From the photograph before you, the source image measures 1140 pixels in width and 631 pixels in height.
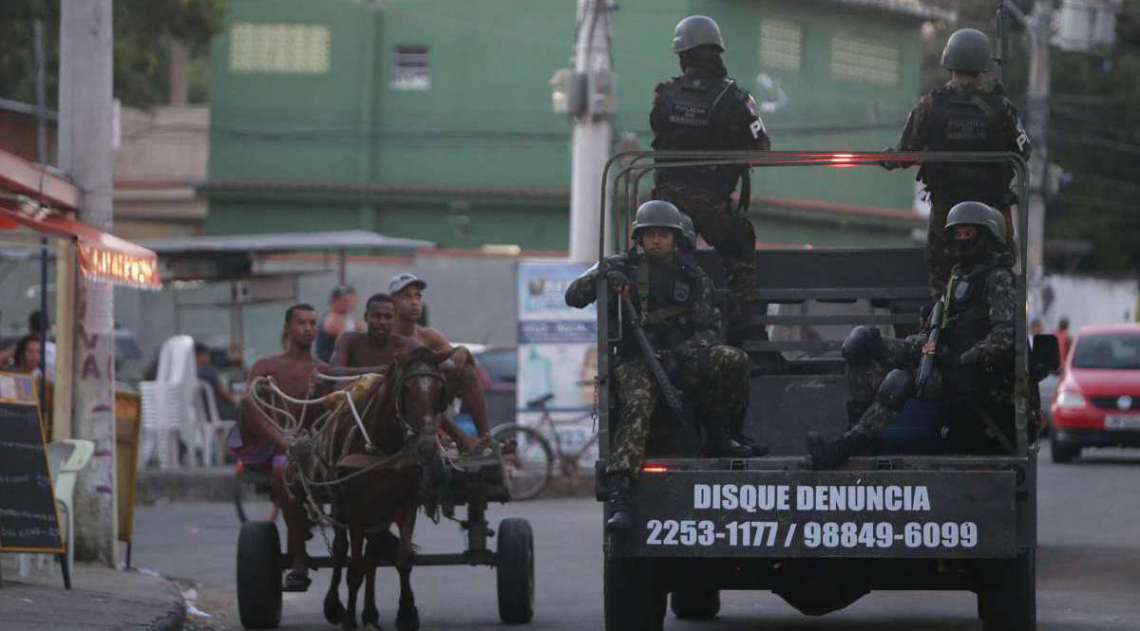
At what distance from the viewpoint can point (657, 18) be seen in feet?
146

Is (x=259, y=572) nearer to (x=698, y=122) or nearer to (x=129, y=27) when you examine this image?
(x=698, y=122)

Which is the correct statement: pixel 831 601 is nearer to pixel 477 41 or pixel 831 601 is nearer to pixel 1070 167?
pixel 477 41

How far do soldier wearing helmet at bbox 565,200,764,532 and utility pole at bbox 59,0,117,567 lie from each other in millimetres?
6323

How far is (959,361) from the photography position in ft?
32.3

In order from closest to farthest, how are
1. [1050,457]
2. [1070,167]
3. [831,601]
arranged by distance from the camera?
[831,601] → [1050,457] → [1070,167]

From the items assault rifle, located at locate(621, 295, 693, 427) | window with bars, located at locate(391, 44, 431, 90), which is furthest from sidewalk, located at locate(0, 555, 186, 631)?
window with bars, located at locate(391, 44, 431, 90)

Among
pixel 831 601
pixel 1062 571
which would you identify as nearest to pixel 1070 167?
pixel 1062 571

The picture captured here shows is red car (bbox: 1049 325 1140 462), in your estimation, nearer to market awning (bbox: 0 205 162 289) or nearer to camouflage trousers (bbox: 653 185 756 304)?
market awning (bbox: 0 205 162 289)

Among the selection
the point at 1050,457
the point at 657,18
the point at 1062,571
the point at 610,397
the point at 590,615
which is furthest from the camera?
the point at 657,18

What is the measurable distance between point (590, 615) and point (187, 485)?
12.3 meters

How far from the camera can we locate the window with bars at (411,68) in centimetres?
4581

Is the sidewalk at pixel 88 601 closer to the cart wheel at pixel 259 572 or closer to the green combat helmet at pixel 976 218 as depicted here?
the cart wheel at pixel 259 572

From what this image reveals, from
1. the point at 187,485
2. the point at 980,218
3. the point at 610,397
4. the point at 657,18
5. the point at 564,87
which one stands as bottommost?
the point at 187,485

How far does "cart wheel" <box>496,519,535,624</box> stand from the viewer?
1238 cm
